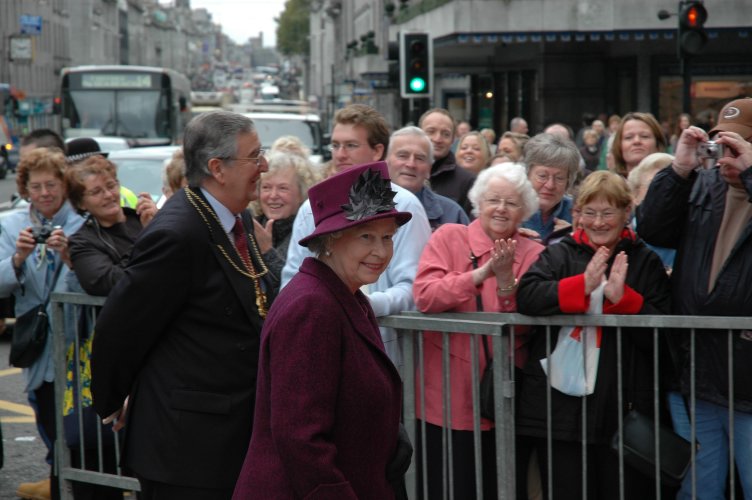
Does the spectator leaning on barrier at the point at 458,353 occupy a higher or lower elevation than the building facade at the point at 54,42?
Answer: lower

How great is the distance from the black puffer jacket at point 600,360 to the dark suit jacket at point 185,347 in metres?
1.28

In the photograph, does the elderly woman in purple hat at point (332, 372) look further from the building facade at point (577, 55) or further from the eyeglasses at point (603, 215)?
the building facade at point (577, 55)

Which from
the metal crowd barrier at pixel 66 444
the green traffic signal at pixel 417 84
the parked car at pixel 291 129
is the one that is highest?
the green traffic signal at pixel 417 84

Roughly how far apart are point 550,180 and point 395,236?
5.19 feet

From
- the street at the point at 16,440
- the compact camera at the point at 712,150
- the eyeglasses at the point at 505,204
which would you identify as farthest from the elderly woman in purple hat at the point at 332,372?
the street at the point at 16,440

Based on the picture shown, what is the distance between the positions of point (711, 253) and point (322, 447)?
220 centimetres

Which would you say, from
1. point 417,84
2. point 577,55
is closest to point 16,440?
point 417,84

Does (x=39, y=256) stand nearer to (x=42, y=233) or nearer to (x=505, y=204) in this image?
(x=42, y=233)

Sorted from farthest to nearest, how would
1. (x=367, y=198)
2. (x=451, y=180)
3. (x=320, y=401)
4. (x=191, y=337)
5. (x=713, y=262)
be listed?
(x=451, y=180) → (x=713, y=262) → (x=191, y=337) → (x=367, y=198) → (x=320, y=401)

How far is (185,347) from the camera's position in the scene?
416 centimetres

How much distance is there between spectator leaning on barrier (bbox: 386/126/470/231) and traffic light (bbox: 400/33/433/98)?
8.53 metres

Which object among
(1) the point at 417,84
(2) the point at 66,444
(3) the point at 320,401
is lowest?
(2) the point at 66,444

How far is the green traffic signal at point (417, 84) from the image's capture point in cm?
1518

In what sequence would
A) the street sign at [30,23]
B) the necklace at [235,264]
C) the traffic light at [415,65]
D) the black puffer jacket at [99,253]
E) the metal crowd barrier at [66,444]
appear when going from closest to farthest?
1. the necklace at [235,264]
2. the black puffer jacket at [99,253]
3. the metal crowd barrier at [66,444]
4. the traffic light at [415,65]
5. the street sign at [30,23]
